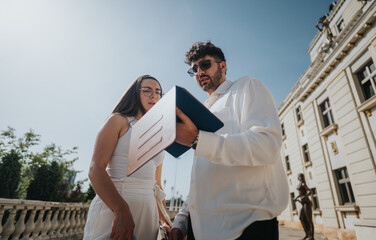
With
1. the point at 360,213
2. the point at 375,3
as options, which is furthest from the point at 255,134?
the point at 375,3

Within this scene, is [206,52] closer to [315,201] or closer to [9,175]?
[9,175]

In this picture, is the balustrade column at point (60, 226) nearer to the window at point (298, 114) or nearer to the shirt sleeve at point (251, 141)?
the shirt sleeve at point (251, 141)

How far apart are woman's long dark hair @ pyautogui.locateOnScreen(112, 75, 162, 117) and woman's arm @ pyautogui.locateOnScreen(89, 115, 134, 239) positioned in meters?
0.20

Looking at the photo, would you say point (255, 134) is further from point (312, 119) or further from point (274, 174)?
point (312, 119)

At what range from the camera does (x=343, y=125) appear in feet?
30.5

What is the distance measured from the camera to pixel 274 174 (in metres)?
1.17

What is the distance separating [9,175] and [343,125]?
1724cm

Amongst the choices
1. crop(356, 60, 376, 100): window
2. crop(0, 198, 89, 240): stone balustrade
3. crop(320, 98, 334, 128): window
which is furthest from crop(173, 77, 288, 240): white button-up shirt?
crop(320, 98, 334, 128): window

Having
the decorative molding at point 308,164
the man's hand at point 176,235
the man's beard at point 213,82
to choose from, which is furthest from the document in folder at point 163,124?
the decorative molding at point 308,164

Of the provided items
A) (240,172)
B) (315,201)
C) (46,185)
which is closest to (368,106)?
(315,201)

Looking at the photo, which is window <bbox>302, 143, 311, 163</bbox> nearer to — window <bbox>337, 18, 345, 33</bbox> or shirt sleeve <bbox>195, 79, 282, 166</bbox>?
window <bbox>337, 18, 345, 33</bbox>

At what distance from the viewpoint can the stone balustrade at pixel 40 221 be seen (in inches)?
142

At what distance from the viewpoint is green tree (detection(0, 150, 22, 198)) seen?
9.38 m

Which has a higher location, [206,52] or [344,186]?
[206,52]
